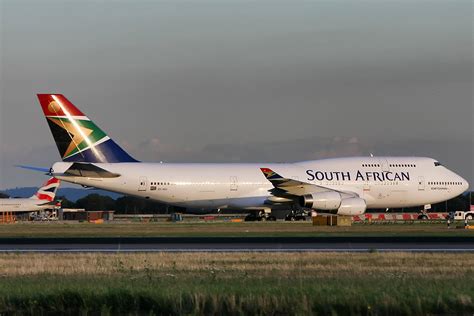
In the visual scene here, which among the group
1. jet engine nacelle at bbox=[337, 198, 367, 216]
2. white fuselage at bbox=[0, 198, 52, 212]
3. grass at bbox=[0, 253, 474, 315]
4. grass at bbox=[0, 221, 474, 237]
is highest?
white fuselage at bbox=[0, 198, 52, 212]

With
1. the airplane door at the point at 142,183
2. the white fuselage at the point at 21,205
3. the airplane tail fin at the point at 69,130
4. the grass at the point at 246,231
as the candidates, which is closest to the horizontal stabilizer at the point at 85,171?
the airplane tail fin at the point at 69,130

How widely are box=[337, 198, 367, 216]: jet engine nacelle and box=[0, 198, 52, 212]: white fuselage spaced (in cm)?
5353

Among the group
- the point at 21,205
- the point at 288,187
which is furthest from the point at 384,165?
the point at 21,205

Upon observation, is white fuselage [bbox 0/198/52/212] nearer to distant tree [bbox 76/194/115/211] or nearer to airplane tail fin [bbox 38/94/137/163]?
Result: airplane tail fin [bbox 38/94/137/163]

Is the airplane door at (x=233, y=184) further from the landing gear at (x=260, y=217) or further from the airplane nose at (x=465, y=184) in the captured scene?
the airplane nose at (x=465, y=184)

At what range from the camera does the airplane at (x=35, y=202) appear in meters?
105

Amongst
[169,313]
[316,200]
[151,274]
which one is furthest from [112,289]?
[316,200]

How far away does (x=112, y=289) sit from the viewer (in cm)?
1895

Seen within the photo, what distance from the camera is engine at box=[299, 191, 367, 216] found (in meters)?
62.7

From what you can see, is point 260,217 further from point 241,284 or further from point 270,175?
point 241,284

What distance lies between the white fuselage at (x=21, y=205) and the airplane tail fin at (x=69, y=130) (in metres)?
43.2

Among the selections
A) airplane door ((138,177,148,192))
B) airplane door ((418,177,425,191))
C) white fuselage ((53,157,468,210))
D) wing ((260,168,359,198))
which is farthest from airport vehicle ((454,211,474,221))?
airplane door ((138,177,148,192))

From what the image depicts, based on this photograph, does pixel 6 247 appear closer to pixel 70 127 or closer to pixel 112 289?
pixel 112 289

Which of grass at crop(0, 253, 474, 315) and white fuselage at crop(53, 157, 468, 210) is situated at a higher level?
white fuselage at crop(53, 157, 468, 210)
